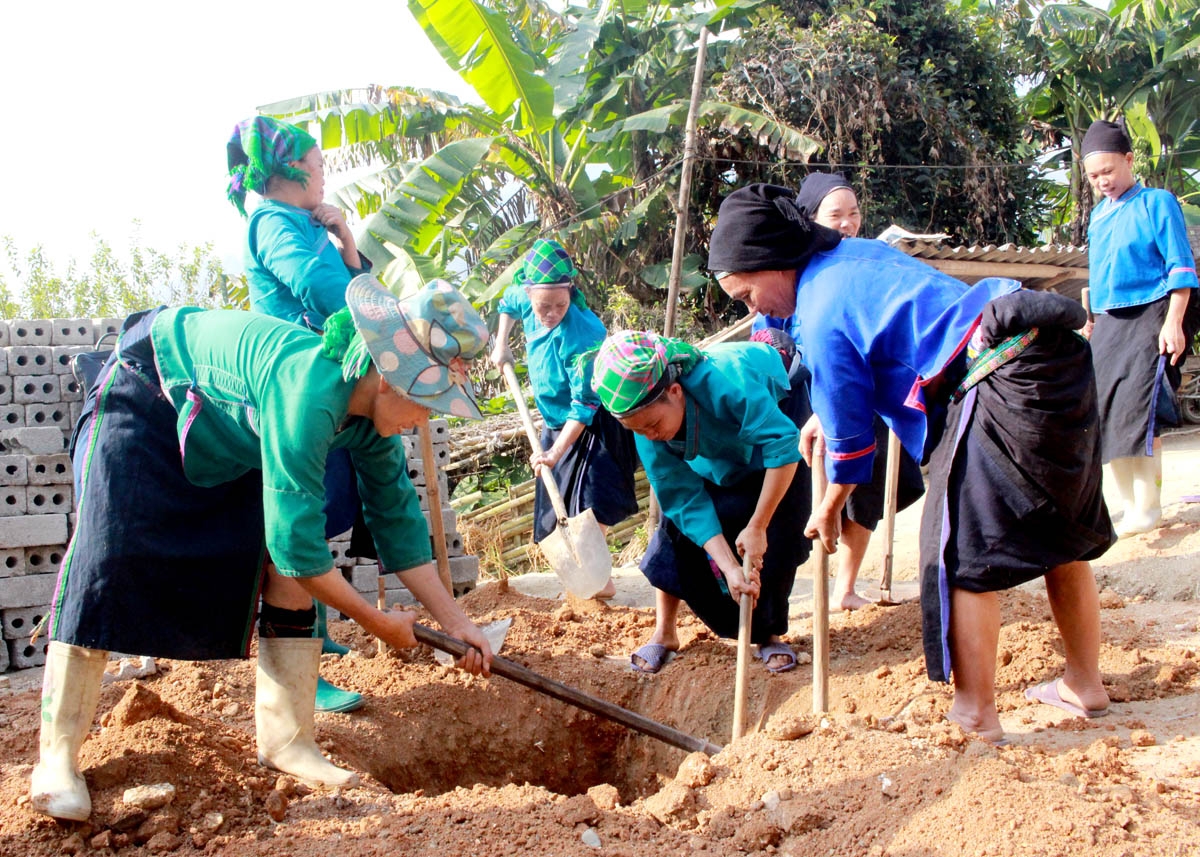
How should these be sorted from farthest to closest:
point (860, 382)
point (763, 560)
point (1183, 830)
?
point (763, 560)
point (860, 382)
point (1183, 830)

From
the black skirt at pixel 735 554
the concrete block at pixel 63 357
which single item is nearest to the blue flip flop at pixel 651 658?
the black skirt at pixel 735 554

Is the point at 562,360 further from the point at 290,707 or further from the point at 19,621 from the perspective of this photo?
the point at 19,621

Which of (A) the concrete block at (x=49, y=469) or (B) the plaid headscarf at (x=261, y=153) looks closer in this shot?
(B) the plaid headscarf at (x=261, y=153)

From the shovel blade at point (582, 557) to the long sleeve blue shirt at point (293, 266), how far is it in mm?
1519

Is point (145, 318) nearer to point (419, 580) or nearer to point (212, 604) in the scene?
point (212, 604)

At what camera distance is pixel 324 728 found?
3186 millimetres

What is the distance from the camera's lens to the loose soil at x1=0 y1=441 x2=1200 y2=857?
2246mm

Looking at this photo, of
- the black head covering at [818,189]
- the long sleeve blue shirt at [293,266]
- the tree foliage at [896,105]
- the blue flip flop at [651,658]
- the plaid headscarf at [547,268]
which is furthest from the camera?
the tree foliage at [896,105]

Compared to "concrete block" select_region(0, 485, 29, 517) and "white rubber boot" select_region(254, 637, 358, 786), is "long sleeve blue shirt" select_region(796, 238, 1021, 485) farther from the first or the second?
"concrete block" select_region(0, 485, 29, 517)

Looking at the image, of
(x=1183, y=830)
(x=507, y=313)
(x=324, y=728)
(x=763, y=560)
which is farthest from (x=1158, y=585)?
(x=324, y=728)

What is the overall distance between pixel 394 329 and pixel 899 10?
465 inches

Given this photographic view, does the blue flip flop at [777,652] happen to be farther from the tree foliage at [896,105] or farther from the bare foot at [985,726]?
the tree foliage at [896,105]

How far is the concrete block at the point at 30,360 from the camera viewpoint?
4879 mm

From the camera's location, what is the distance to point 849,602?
4449 mm
